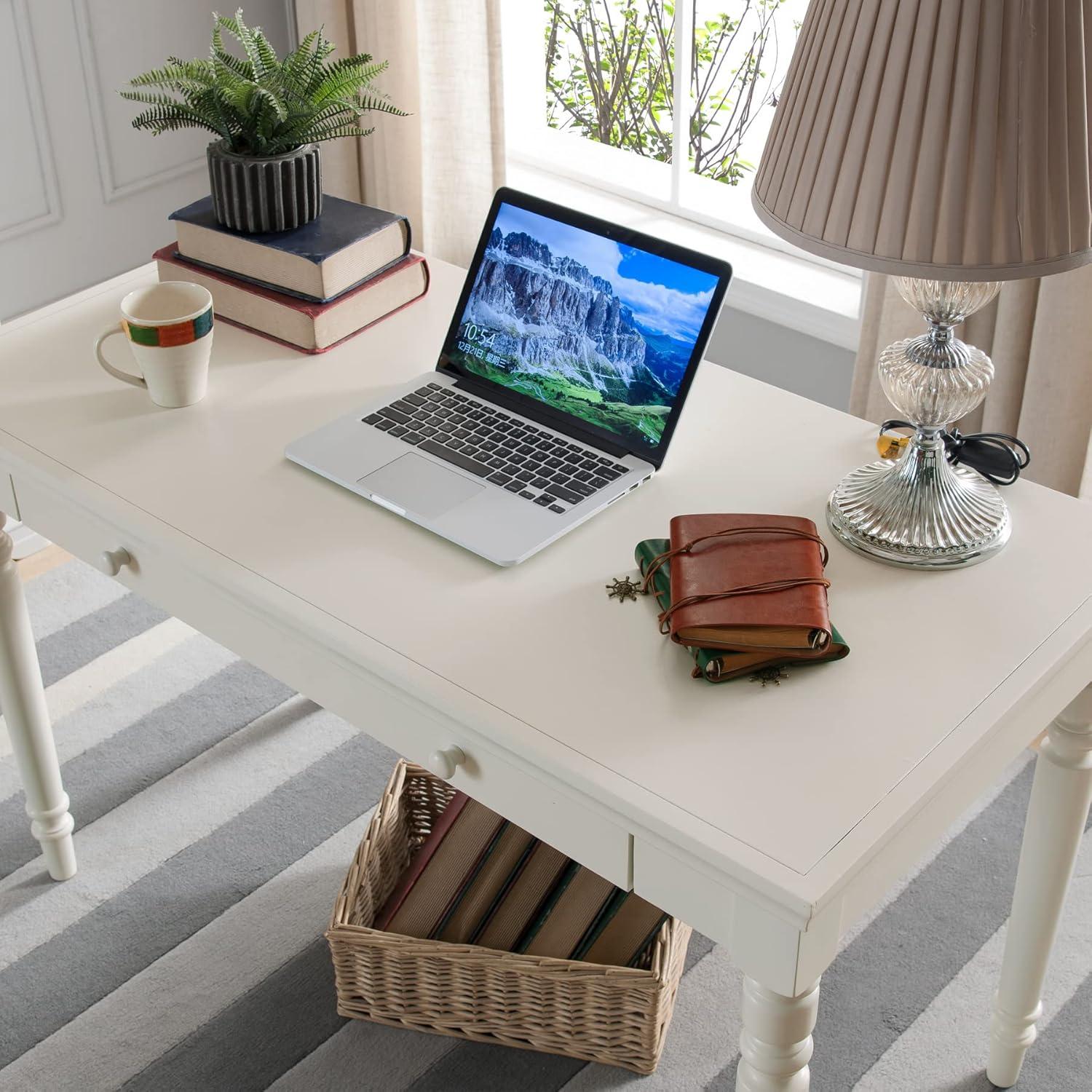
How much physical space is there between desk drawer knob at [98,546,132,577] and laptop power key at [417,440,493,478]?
11.8 inches

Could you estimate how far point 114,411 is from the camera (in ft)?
4.72

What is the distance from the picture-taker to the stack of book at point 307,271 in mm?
1517

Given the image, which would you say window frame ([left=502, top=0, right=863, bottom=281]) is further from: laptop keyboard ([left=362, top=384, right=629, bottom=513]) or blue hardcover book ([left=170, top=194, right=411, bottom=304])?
laptop keyboard ([left=362, top=384, right=629, bottom=513])

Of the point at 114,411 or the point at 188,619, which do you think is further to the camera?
the point at 114,411

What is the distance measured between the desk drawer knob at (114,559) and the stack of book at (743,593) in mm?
511

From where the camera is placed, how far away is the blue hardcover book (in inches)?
59.5

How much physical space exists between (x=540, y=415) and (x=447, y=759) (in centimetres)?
42

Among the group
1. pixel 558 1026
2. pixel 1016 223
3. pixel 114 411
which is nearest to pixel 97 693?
pixel 114 411

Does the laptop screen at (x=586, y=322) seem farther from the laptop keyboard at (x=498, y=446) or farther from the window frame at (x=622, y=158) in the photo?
the window frame at (x=622, y=158)

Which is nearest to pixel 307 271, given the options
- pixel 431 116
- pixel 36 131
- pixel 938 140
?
pixel 938 140

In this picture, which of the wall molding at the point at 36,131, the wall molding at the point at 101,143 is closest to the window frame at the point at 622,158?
the wall molding at the point at 101,143

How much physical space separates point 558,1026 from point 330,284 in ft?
2.84

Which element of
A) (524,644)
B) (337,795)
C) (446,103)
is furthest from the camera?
(446,103)

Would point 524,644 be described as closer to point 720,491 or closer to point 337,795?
point 720,491
